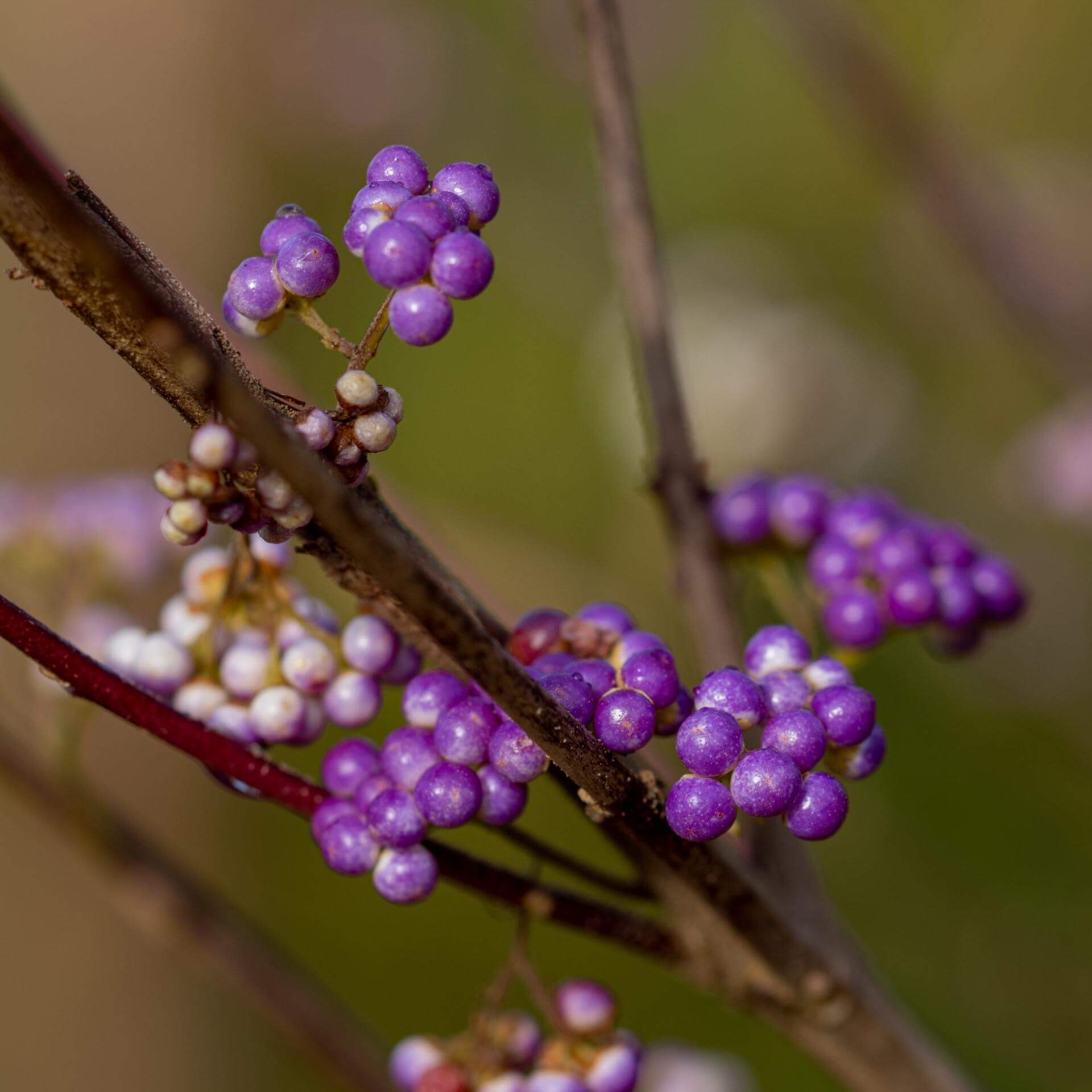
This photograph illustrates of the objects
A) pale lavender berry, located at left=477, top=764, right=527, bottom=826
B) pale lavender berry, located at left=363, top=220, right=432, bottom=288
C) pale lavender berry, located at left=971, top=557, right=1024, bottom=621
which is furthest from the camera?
pale lavender berry, located at left=971, top=557, right=1024, bottom=621

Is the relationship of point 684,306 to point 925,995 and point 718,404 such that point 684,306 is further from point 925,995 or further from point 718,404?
point 925,995

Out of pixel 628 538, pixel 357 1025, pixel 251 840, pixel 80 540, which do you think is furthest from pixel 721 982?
pixel 251 840

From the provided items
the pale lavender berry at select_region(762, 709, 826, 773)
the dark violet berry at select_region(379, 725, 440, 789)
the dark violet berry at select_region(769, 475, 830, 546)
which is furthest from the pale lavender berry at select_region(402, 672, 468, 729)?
the dark violet berry at select_region(769, 475, 830, 546)

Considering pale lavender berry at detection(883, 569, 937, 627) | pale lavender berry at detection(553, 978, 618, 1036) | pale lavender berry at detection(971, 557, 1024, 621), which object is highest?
pale lavender berry at detection(971, 557, 1024, 621)

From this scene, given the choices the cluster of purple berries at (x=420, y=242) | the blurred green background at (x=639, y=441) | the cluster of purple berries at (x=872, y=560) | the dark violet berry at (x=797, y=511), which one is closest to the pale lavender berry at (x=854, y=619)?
the cluster of purple berries at (x=872, y=560)

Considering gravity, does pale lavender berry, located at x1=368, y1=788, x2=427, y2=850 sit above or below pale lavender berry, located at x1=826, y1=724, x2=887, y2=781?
below

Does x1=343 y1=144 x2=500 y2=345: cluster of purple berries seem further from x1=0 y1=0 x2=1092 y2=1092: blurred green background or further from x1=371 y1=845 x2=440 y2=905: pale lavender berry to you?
x1=0 y1=0 x2=1092 y2=1092: blurred green background

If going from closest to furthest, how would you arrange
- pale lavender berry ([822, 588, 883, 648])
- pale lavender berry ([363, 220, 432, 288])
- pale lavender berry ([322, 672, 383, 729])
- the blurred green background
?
pale lavender berry ([363, 220, 432, 288]), pale lavender berry ([322, 672, 383, 729]), pale lavender berry ([822, 588, 883, 648]), the blurred green background

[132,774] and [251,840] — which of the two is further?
[132,774]
